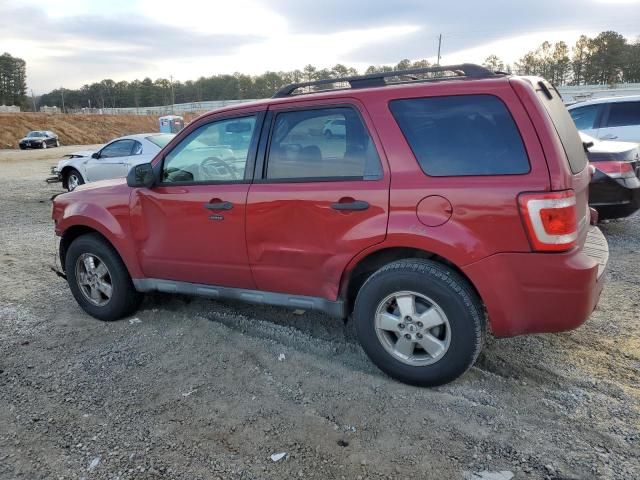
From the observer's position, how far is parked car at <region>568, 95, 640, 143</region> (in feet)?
30.2

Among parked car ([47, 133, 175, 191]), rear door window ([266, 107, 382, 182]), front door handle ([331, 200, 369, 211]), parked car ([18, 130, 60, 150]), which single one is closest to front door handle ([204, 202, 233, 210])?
rear door window ([266, 107, 382, 182])

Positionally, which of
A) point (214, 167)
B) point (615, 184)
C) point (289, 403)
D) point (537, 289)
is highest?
point (214, 167)

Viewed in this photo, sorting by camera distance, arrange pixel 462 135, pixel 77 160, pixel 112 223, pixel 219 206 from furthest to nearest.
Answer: pixel 77 160 → pixel 112 223 → pixel 219 206 → pixel 462 135

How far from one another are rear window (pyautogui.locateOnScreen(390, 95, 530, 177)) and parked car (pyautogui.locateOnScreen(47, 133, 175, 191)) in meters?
8.63

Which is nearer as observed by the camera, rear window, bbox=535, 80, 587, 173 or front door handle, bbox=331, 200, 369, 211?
rear window, bbox=535, 80, 587, 173

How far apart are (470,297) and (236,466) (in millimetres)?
1579

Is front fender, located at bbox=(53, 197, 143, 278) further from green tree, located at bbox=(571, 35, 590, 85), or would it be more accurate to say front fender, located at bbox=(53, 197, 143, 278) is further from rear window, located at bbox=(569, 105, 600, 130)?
green tree, located at bbox=(571, 35, 590, 85)

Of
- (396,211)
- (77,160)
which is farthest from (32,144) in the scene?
(396,211)

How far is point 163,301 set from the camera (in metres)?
4.95

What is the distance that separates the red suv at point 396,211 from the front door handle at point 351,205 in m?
0.02

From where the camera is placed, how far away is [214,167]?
3.89 meters

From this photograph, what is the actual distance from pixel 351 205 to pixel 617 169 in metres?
4.73

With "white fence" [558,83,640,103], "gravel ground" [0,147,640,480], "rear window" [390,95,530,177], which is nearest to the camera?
"gravel ground" [0,147,640,480]

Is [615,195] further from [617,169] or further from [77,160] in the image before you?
[77,160]
